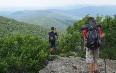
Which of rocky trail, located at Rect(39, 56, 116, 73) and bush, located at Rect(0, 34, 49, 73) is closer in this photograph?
bush, located at Rect(0, 34, 49, 73)

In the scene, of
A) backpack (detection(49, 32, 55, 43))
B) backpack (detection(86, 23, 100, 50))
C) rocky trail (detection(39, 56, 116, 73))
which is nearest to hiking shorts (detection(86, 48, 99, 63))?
backpack (detection(86, 23, 100, 50))

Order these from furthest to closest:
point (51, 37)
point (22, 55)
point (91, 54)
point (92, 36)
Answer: point (51, 37), point (22, 55), point (91, 54), point (92, 36)

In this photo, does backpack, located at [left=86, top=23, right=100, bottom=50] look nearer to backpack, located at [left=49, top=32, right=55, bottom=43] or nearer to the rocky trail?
the rocky trail

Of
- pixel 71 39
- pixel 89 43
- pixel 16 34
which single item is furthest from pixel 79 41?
pixel 89 43

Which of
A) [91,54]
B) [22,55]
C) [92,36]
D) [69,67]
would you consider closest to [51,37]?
[69,67]

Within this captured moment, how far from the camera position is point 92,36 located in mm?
10961

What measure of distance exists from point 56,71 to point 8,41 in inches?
118

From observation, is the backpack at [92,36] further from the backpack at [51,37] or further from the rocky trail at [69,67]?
the backpack at [51,37]

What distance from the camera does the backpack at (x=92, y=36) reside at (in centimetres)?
1098

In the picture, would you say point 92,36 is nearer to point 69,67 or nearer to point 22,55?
point 69,67

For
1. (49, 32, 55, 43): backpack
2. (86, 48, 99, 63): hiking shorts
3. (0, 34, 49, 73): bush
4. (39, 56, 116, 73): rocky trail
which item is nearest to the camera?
(86, 48, 99, 63): hiking shorts

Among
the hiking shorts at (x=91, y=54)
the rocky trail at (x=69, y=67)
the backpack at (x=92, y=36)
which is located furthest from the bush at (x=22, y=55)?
the backpack at (x=92, y=36)

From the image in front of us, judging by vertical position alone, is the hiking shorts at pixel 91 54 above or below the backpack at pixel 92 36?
below

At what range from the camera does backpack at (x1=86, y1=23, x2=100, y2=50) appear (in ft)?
36.0
